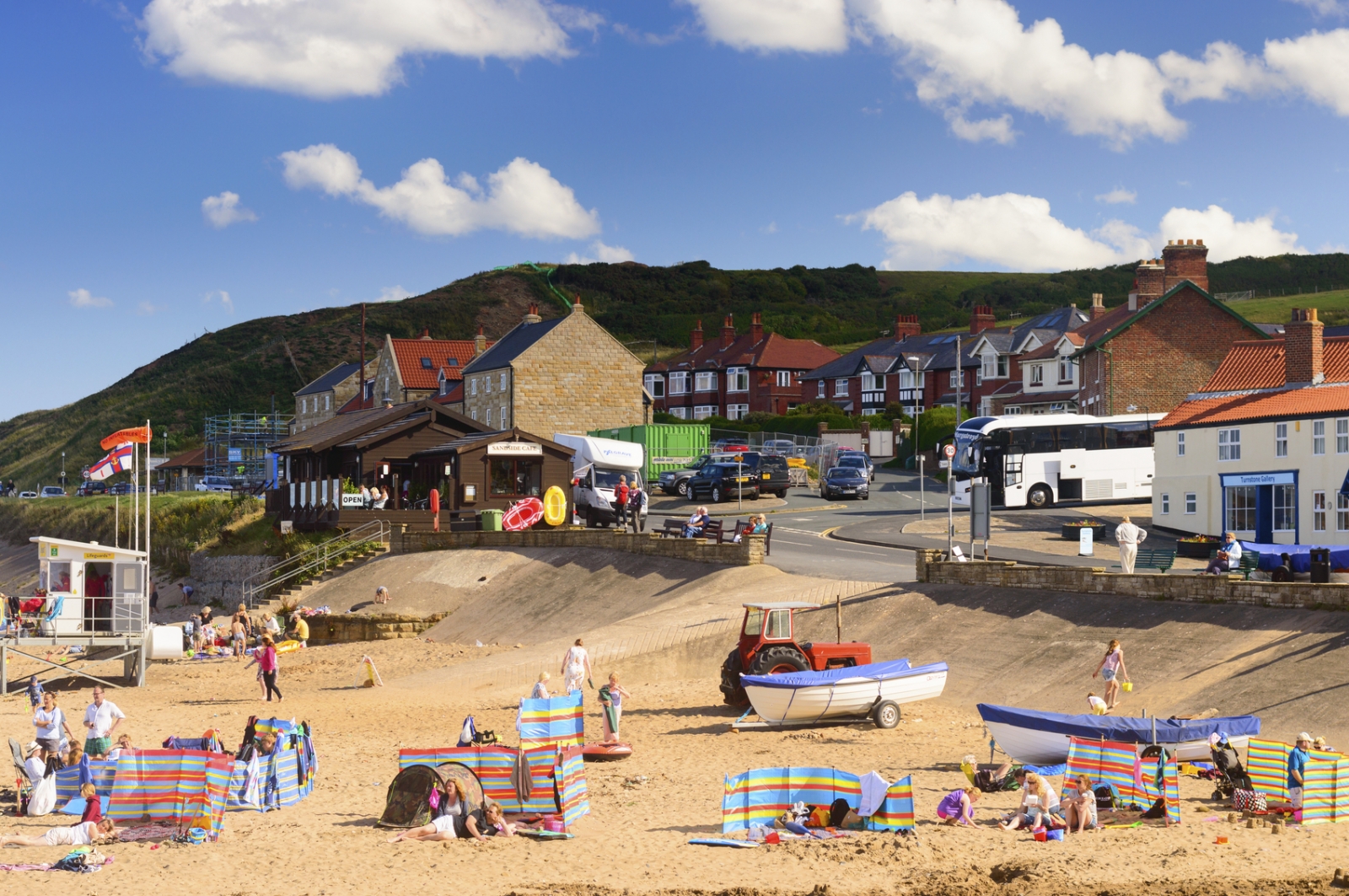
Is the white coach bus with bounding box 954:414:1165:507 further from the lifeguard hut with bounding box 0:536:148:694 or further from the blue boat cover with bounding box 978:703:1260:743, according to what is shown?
the blue boat cover with bounding box 978:703:1260:743

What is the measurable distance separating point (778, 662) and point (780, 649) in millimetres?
220

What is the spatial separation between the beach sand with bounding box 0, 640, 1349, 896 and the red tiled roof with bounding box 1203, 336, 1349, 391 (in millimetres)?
25332

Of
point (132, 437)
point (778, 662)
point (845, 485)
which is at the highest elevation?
point (132, 437)

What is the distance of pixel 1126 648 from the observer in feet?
72.9

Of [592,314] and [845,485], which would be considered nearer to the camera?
[845,485]

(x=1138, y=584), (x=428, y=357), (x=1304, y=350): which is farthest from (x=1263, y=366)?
(x=428, y=357)

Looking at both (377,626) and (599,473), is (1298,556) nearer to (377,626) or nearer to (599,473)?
(377,626)

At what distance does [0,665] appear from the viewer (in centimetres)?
2975

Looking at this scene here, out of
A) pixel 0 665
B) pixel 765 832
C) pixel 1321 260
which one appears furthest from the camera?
pixel 1321 260

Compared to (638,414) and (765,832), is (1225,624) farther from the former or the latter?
(638,414)

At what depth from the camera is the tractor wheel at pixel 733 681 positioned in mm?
22688

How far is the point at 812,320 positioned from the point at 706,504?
96657 millimetres

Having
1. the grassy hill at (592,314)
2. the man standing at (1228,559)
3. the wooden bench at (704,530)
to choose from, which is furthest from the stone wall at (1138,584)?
the grassy hill at (592,314)

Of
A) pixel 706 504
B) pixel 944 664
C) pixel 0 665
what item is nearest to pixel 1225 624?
pixel 944 664
